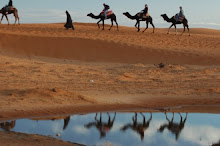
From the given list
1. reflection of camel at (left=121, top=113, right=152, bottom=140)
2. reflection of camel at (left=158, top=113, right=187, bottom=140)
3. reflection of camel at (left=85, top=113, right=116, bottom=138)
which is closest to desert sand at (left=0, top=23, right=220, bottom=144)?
reflection of camel at (left=85, top=113, right=116, bottom=138)

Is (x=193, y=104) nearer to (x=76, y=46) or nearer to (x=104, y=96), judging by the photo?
(x=104, y=96)

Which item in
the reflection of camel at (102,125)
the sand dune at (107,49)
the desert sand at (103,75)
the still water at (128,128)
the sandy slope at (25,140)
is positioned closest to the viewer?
the sandy slope at (25,140)

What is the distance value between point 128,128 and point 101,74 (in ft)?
29.8

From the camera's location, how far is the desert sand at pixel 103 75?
13008mm

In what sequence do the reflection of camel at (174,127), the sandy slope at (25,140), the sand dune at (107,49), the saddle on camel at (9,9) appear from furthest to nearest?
the saddle on camel at (9,9)
the sand dune at (107,49)
the reflection of camel at (174,127)
the sandy slope at (25,140)

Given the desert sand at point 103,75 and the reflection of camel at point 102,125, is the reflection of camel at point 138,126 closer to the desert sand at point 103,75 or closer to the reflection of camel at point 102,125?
the reflection of camel at point 102,125

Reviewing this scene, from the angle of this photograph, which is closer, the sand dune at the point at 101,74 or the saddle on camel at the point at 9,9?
the sand dune at the point at 101,74

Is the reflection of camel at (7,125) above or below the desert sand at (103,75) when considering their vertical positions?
above

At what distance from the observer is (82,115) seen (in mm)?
11820

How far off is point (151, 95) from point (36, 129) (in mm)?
5688

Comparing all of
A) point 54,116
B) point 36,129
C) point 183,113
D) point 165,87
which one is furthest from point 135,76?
point 36,129

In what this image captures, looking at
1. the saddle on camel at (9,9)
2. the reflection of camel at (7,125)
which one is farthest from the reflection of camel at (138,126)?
the saddle on camel at (9,9)

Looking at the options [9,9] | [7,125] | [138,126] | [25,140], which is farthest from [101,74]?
[9,9]

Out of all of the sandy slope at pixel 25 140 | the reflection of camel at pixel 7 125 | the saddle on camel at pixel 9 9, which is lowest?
the reflection of camel at pixel 7 125
